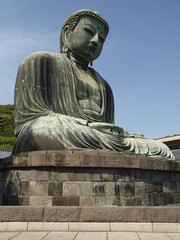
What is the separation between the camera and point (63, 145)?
17.8ft

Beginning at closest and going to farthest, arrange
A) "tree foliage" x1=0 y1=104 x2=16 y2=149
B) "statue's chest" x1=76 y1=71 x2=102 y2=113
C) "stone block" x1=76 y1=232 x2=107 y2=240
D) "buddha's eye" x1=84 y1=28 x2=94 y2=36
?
"stone block" x1=76 y1=232 x2=107 y2=240 → "statue's chest" x1=76 y1=71 x2=102 y2=113 → "buddha's eye" x1=84 y1=28 x2=94 y2=36 → "tree foliage" x1=0 y1=104 x2=16 y2=149

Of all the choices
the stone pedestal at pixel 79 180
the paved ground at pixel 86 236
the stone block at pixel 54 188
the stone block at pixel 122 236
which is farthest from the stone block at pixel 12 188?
the stone block at pixel 122 236

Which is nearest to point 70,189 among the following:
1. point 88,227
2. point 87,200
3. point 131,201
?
point 87,200

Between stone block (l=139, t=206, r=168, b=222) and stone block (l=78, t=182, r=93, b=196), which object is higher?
stone block (l=78, t=182, r=93, b=196)

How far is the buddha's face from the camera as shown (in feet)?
25.1

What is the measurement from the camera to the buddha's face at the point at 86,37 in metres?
7.65

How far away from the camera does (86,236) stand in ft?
10.8

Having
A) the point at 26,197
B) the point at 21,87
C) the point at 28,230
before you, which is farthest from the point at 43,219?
the point at 21,87

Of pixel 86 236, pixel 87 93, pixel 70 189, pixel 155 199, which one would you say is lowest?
pixel 86 236

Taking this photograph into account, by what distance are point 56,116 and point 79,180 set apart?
1.54 meters

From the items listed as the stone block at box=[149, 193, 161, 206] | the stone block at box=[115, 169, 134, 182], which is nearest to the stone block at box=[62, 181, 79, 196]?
the stone block at box=[115, 169, 134, 182]

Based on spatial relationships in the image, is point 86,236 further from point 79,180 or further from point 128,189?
point 128,189

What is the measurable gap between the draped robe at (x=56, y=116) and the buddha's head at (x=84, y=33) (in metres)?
0.53

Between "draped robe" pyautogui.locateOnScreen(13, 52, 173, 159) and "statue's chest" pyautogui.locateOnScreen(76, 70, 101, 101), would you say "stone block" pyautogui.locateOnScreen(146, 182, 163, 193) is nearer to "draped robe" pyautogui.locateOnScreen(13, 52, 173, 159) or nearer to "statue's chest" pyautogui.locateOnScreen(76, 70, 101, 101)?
"draped robe" pyautogui.locateOnScreen(13, 52, 173, 159)
